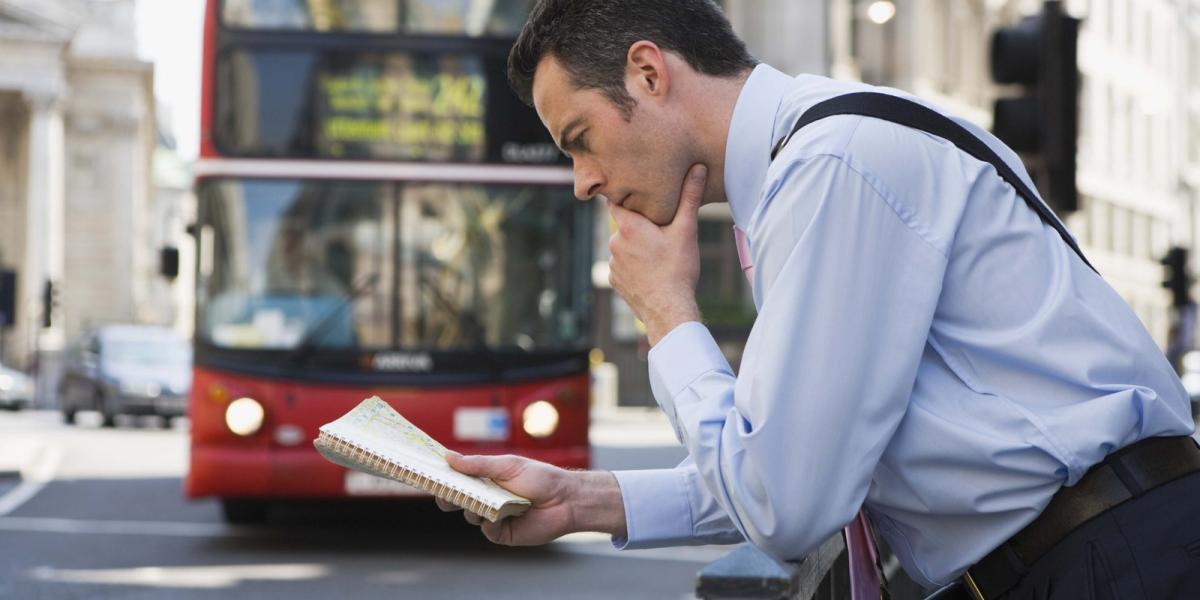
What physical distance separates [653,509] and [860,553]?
292mm

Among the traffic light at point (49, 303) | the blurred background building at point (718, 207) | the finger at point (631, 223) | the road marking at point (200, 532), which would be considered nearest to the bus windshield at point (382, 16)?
the road marking at point (200, 532)

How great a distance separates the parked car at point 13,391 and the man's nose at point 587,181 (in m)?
39.2

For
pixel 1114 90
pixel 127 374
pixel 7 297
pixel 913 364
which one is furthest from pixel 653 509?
pixel 1114 90

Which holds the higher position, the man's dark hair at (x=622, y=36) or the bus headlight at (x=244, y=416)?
the man's dark hair at (x=622, y=36)

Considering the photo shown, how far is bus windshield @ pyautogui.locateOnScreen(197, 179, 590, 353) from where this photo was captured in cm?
1038

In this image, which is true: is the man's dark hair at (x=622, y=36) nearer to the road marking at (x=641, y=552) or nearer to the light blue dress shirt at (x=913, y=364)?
the light blue dress shirt at (x=913, y=364)

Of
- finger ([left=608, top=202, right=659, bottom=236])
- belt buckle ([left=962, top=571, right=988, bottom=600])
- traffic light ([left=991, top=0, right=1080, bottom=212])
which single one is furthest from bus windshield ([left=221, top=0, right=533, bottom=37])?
belt buckle ([left=962, top=571, right=988, bottom=600])

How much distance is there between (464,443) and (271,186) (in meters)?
1.82

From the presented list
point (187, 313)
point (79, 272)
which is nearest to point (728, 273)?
point (79, 272)

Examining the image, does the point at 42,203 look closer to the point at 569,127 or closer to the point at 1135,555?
the point at 569,127

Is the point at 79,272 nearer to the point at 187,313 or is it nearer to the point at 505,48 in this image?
the point at 187,313

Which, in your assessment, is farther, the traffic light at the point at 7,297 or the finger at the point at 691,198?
the traffic light at the point at 7,297

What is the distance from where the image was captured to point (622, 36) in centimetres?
207

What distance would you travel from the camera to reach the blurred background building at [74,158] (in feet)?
218
